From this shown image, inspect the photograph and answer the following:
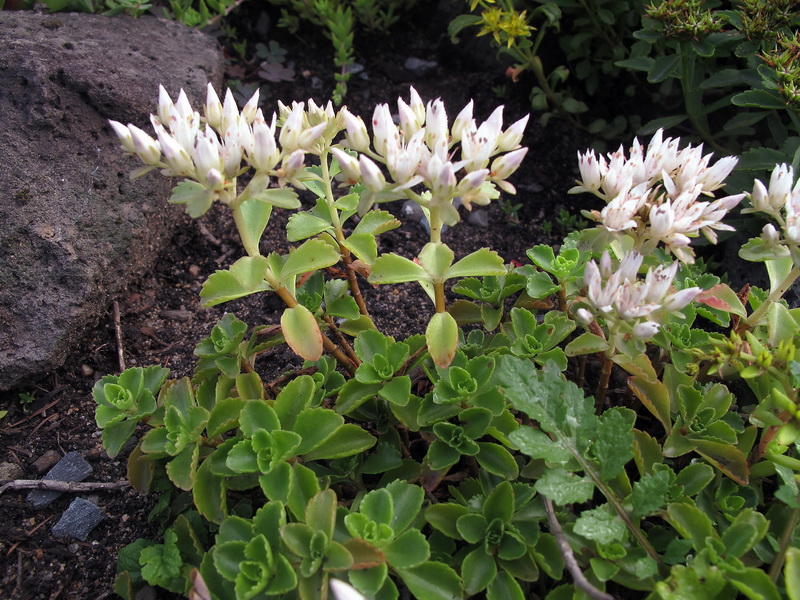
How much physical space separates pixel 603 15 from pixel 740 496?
257 cm

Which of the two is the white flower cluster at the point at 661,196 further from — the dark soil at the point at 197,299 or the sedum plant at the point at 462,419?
the dark soil at the point at 197,299

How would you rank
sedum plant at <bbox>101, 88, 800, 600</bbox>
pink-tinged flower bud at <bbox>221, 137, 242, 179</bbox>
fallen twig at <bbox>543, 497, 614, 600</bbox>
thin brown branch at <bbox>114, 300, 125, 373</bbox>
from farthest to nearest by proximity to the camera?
1. thin brown branch at <bbox>114, 300, 125, 373</bbox>
2. pink-tinged flower bud at <bbox>221, 137, 242, 179</bbox>
3. sedum plant at <bbox>101, 88, 800, 600</bbox>
4. fallen twig at <bbox>543, 497, 614, 600</bbox>

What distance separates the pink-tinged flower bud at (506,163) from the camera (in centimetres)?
173

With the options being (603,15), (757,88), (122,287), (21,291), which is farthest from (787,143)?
(21,291)

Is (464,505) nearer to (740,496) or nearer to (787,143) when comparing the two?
(740,496)

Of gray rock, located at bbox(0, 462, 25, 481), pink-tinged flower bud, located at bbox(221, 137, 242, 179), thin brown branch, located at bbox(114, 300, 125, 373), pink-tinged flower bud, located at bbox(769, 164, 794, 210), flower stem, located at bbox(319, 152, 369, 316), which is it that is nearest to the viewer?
pink-tinged flower bud, located at bbox(221, 137, 242, 179)

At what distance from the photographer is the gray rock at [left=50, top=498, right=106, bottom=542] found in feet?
7.25

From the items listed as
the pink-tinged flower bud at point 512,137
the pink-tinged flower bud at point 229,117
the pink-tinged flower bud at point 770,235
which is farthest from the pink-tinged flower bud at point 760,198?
the pink-tinged flower bud at point 229,117

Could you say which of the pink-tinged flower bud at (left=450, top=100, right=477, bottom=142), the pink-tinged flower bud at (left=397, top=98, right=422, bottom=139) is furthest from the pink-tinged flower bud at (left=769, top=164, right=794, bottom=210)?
the pink-tinged flower bud at (left=397, top=98, right=422, bottom=139)

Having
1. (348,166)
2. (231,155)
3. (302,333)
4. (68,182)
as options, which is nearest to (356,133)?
(348,166)

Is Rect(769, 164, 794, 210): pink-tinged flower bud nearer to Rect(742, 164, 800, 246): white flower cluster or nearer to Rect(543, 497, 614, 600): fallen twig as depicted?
Rect(742, 164, 800, 246): white flower cluster

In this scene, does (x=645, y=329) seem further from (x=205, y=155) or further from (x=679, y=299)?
(x=205, y=155)

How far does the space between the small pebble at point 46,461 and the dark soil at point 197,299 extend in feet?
0.06

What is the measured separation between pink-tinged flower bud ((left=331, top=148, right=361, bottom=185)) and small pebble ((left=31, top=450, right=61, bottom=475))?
64.6 inches
